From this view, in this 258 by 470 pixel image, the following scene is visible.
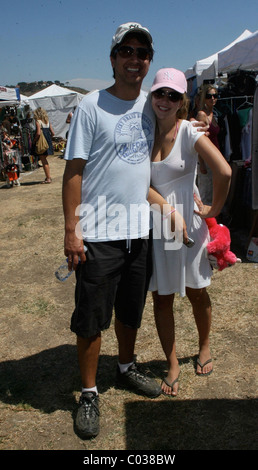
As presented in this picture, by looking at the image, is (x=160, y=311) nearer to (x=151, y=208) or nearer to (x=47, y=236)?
(x=151, y=208)

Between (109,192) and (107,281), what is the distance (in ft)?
1.57

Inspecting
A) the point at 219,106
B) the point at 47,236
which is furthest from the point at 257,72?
the point at 47,236

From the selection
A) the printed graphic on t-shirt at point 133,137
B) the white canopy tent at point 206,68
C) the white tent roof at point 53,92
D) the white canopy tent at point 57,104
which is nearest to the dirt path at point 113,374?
the printed graphic on t-shirt at point 133,137

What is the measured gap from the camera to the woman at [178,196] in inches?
74.1

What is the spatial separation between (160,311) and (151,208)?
66 centimetres

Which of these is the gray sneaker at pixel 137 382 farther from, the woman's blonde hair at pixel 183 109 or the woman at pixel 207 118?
the woman at pixel 207 118

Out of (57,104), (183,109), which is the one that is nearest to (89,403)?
(183,109)

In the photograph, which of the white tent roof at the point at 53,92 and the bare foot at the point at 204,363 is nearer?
the bare foot at the point at 204,363

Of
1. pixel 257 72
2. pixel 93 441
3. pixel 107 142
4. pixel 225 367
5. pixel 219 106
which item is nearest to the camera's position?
pixel 107 142

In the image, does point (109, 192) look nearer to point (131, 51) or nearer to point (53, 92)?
point (131, 51)

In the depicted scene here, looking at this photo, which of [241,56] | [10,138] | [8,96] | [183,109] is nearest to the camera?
[183,109]

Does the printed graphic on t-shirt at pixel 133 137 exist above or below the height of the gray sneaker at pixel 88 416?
above

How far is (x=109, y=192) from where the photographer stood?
190 centimetres

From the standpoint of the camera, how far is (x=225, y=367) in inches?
102
